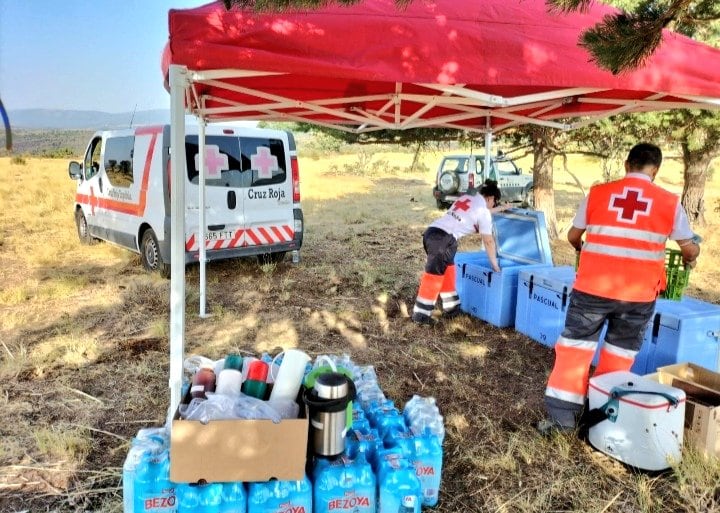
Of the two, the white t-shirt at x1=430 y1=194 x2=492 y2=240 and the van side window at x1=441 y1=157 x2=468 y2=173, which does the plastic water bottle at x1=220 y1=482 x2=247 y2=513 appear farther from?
the van side window at x1=441 y1=157 x2=468 y2=173

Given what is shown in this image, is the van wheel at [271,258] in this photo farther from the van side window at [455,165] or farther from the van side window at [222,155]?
the van side window at [455,165]

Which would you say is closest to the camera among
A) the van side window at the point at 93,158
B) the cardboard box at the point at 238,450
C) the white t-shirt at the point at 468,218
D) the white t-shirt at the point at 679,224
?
the cardboard box at the point at 238,450

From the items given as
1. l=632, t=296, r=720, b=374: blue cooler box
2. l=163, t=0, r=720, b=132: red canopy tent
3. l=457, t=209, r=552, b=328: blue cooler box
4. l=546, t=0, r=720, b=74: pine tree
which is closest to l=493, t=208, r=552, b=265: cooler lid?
l=457, t=209, r=552, b=328: blue cooler box

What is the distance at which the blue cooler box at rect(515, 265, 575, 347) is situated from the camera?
15.5 ft

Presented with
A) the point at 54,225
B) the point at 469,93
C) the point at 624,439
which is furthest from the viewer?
the point at 54,225

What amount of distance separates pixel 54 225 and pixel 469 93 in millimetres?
11701

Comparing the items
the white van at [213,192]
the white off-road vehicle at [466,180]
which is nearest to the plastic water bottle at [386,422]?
the white van at [213,192]

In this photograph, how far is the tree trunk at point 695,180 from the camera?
9672 millimetres

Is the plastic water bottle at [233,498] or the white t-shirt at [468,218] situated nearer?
the plastic water bottle at [233,498]

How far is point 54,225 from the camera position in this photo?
1216cm

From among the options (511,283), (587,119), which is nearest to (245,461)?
(511,283)

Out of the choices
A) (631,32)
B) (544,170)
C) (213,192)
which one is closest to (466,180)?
(544,170)

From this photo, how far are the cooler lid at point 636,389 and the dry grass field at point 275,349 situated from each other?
0.36 metres

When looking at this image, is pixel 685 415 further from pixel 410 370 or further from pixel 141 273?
pixel 141 273
